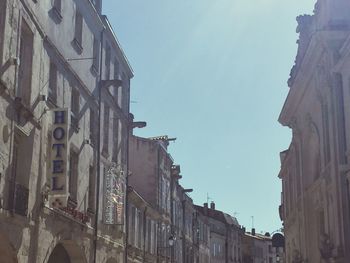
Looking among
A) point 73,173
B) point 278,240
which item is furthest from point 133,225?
point 278,240

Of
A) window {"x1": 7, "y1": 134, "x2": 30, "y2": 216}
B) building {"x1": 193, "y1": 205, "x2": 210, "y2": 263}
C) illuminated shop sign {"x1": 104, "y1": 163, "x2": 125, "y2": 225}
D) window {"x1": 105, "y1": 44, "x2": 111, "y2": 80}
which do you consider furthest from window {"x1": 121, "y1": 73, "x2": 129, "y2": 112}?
building {"x1": 193, "y1": 205, "x2": 210, "y2": 263}

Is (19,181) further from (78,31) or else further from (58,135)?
(78,31)

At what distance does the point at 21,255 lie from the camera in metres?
17.9

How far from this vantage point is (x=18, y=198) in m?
17.7

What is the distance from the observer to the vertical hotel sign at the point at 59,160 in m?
19.5

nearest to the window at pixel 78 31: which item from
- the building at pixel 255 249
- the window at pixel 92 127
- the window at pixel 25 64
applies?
the window at pixel 92 127

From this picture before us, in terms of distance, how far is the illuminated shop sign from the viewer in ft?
92.6

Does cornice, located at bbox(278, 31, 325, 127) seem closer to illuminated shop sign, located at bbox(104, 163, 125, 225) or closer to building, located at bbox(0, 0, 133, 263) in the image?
building, located at bbox(0, 0, 133, 263)

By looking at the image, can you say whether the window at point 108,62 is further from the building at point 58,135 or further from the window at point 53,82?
the window at point 53,82

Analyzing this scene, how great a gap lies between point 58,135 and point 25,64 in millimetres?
2358

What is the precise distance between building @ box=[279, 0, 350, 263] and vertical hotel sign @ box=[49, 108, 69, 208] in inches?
411

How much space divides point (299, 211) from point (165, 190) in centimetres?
1597

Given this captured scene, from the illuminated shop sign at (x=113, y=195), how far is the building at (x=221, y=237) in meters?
54.4

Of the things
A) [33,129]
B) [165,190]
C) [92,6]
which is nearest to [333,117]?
[92,6]
